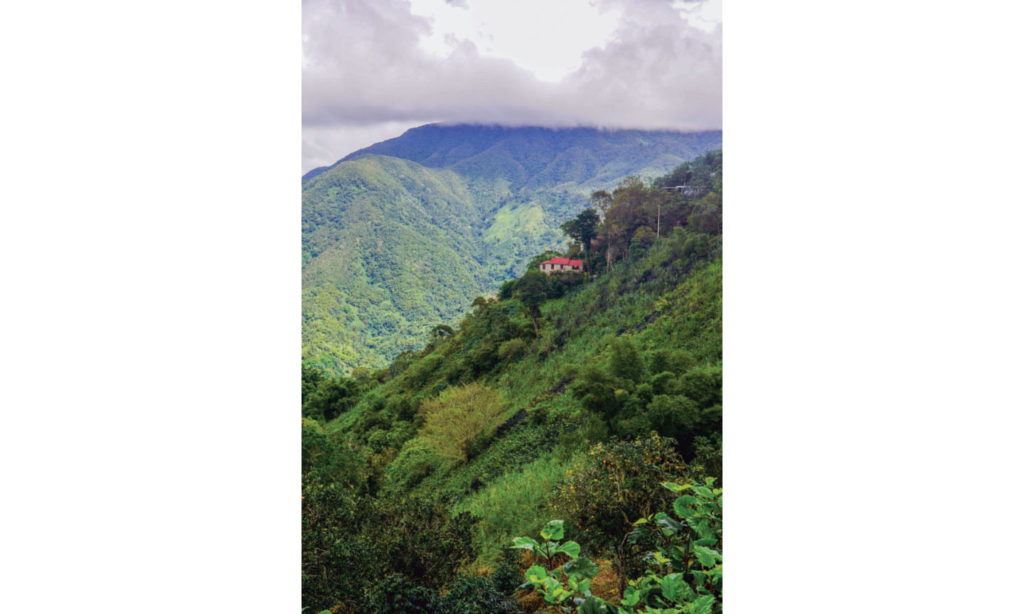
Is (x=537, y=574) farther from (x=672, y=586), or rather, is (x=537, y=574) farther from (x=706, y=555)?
(x=706, y=555)

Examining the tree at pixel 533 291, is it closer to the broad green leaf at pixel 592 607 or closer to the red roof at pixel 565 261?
the red roof at pixel 565 261

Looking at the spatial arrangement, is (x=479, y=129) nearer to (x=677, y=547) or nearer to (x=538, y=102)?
(x=538, y=102)

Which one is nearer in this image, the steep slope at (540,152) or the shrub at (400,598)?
the shrub at (400,598)

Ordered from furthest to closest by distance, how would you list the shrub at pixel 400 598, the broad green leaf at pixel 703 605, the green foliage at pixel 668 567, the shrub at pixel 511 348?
the shrub at pixel 511 348 < the shrub at pixel 400 598 < the green foliage at pixel 668 567 < the broad green leaf at pixel 703 605

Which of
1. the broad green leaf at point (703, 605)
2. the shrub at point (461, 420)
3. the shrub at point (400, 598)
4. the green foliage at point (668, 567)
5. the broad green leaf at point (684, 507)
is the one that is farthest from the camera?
the shrub at point (461, 420)

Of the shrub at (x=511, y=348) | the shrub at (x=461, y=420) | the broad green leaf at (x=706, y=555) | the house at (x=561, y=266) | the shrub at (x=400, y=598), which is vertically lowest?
the shrub at (x=400, y=598)

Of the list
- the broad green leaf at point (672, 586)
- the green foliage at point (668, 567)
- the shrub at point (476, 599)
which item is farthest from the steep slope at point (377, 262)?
the broad green leaf at point (672, 586)
